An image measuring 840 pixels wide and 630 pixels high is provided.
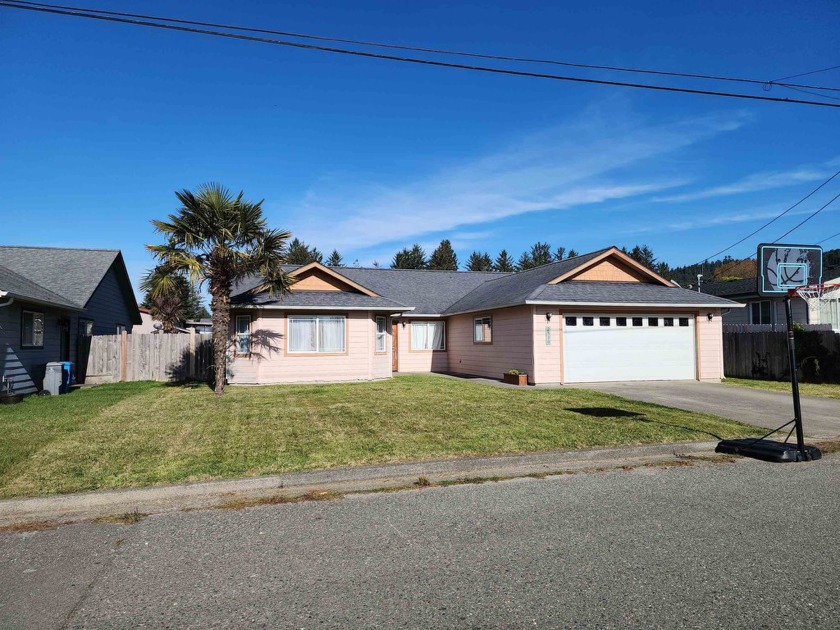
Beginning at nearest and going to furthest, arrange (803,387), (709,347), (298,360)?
1. (803,387)
2. (298,360)
3. (709,347)

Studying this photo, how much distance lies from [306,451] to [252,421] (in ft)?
10.1

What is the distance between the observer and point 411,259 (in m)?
72.2

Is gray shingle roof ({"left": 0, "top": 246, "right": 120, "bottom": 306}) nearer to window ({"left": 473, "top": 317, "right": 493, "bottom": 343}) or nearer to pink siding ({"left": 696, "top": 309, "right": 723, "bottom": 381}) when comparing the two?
window ({"left": 473, "top": 317, "right": 493, "bottom": 343})

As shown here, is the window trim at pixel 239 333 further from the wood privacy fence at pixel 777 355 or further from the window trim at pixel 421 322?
the wood privacy fence at pixel 777 355

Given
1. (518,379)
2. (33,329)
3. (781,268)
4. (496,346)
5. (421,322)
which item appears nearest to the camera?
(781,268)

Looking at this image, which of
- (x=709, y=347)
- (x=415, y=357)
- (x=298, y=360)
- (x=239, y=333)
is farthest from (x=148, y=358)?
(x=709, y=347)

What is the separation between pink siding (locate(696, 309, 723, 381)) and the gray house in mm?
19738

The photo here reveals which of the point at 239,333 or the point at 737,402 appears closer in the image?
the point at 737,402

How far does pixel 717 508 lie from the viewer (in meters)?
5.50

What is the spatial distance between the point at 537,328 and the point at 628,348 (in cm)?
343

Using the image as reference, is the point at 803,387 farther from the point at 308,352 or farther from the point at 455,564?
the point at 455,564

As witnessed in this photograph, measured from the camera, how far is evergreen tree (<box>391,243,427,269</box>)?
7188cm

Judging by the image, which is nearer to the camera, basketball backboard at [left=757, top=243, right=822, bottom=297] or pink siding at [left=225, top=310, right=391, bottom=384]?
basketball backboard at [left=757, top=243, right=822, bottom=297]

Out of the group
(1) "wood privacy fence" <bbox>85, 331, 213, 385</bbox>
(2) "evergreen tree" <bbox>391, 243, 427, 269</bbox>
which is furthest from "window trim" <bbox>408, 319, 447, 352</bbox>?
(2) "evergreen tree" <bbox>391, 243, 427, 269</bbox>
